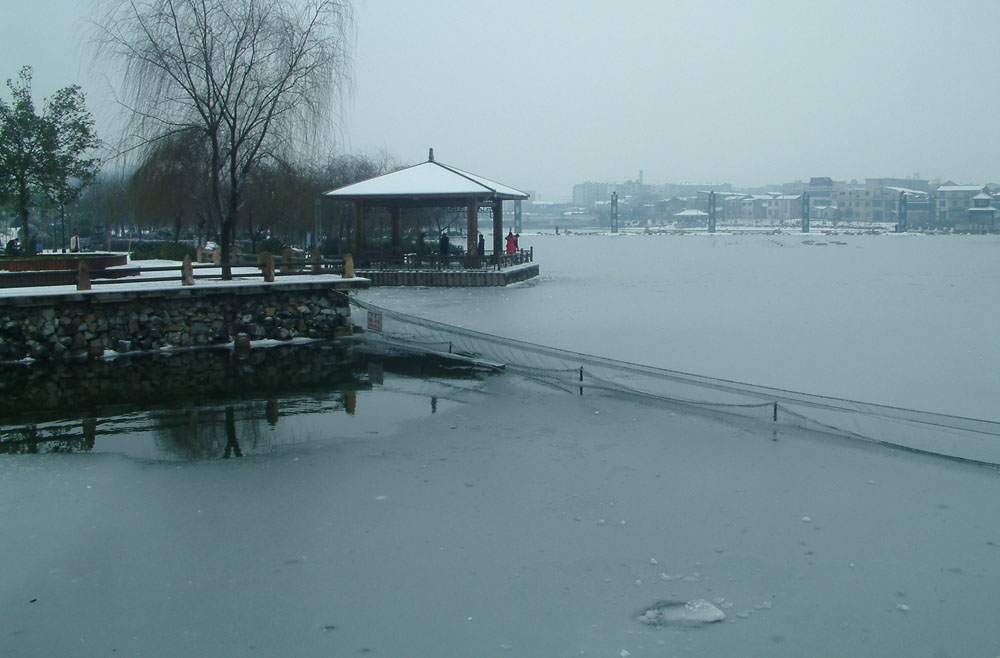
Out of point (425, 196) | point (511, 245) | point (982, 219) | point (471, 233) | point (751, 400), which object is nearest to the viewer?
point (751, 400)

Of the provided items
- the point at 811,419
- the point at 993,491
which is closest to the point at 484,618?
the point at 993,491

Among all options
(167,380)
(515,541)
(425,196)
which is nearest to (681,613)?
(515,541)

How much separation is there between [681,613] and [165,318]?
1333cm

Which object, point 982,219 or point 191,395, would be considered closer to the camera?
point 191,395

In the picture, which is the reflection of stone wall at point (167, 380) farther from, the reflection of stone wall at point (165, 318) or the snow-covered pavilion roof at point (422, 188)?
the snow-covered pavilion roof at point (422, 188)

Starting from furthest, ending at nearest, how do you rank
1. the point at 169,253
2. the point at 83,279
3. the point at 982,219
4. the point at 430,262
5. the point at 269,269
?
1. the point at 982,219
2. the point at 169,253
3. the point at 430,262
4. the point at 269,269
5. the point at 83,279

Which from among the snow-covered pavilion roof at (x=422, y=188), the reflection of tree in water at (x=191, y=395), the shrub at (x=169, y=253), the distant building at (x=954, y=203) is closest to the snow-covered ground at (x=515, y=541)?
the reflection of tree in water at (x=191, y=395)

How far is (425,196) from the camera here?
3094 cm

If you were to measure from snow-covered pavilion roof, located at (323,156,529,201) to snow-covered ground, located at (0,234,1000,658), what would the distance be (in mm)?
19256

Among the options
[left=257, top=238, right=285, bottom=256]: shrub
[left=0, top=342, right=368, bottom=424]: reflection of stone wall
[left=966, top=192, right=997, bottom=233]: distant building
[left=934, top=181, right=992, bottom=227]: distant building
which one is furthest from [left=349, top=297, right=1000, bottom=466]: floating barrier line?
[left=934, top=181, right=992, bottom=227]: distant building

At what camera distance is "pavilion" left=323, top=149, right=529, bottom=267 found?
30.9 meters

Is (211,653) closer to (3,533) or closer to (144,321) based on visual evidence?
(3,533)

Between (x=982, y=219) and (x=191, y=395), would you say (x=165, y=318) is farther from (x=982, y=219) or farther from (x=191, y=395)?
(x=982, y=219)

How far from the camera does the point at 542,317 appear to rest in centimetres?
2091
